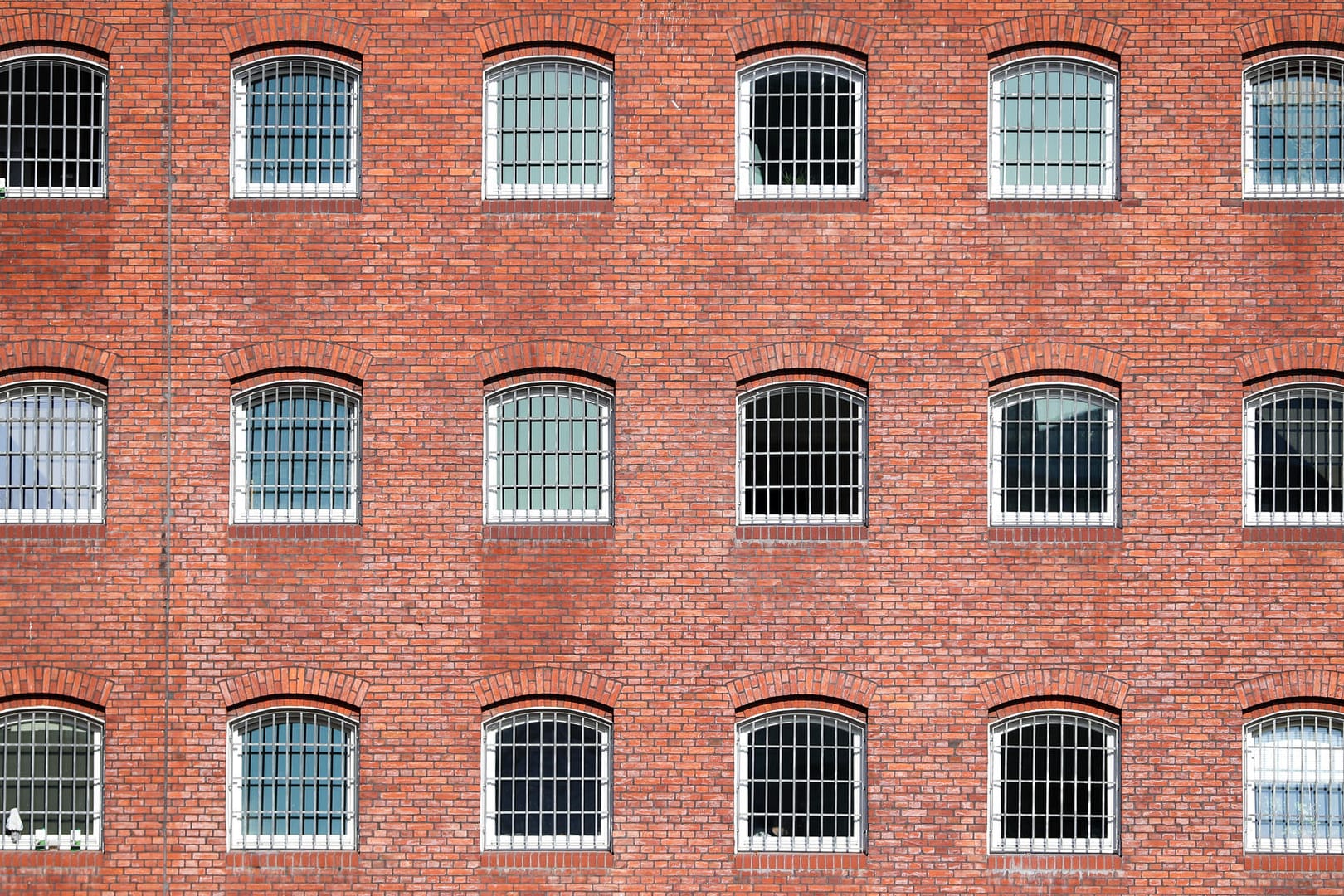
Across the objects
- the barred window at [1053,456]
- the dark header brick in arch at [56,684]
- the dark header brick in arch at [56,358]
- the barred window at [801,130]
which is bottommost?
the dark header brick in arch at [56,684]

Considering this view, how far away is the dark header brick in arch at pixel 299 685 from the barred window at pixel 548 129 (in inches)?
202

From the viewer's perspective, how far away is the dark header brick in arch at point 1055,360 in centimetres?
1394

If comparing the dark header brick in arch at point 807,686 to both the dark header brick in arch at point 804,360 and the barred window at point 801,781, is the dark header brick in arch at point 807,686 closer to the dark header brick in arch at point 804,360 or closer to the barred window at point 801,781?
the barred window at point 801,781

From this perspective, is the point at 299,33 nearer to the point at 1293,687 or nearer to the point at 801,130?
the point at 801,130

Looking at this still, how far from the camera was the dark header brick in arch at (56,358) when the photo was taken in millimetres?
14086

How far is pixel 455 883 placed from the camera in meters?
Answer: 13.9

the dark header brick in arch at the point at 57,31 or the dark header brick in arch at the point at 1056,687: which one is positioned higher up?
the dark header brick in arch at the point at 57,31

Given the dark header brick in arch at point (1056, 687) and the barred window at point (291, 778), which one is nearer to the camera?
the dark header brick in arch at point (1056, 687)

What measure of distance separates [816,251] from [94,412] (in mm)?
7545

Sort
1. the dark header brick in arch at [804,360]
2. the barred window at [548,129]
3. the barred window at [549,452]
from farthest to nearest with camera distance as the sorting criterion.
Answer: the barred window at [548,129]
the barred window at [549,452]
the dark header brick in arch at [804,360]

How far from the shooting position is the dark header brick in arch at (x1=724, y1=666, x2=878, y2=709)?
45.4 ft

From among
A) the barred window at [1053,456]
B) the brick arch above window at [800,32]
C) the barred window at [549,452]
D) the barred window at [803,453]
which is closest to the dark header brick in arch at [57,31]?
the barred window at [549,452]

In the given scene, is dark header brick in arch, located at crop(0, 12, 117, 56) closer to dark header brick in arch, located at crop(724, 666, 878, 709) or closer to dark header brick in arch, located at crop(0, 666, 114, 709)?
dark header brick in arch, located at crop(0, 666, 114, 709)

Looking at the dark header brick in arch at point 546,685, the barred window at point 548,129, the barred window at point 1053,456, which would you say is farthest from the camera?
the barred window at point 548,129
